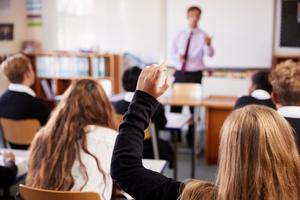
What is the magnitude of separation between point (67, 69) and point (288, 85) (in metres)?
4.29

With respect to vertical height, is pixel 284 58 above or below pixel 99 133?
above

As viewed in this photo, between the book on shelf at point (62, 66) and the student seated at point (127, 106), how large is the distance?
9.00ft

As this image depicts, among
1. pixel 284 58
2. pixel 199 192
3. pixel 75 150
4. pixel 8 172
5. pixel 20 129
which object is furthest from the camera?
pixel 284 58

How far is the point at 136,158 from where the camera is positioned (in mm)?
1125

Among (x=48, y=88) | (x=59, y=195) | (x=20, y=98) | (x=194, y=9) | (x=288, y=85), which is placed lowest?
(x=48, y=88)

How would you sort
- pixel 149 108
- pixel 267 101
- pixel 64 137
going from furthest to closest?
1. pixel 267 101
2. pixel 64 137
3. pixel 149 108

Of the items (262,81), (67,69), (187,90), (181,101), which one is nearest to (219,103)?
(181,101)

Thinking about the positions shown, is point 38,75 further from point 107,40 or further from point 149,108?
point 149,108

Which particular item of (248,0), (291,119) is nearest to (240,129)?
(291,119)

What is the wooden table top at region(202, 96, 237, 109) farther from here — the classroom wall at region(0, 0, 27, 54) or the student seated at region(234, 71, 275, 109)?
the classroom wall at region(0, 0, 27, 54)

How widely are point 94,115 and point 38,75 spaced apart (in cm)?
441

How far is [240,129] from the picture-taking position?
97cm

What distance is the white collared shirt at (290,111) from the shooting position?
2205 millimetres

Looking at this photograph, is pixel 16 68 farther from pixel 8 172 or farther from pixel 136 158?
pixel 136 158
